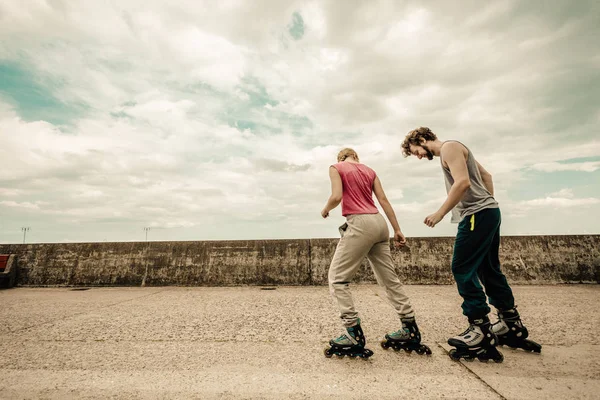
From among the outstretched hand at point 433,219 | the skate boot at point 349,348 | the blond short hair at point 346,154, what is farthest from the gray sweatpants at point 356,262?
the blond short hair at point 346,154

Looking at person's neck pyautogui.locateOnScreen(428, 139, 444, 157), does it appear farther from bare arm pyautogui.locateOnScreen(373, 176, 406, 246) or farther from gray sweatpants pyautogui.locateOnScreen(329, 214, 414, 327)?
gray sweatpants pyautogui.locateOnScreen(329, 214, 414, 327)

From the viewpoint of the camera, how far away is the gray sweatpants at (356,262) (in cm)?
244

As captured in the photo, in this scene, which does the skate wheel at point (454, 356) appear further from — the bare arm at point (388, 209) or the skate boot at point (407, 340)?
the bare arm at point (388, 209)

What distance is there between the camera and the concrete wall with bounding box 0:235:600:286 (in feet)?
20.2

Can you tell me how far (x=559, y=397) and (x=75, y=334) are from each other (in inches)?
149

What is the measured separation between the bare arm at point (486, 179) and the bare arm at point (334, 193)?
49.1 inches

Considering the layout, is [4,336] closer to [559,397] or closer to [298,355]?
[298,355]

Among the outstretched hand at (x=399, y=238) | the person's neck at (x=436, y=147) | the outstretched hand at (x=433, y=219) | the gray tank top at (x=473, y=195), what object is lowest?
the outstretched hand at (x=399, y=238)

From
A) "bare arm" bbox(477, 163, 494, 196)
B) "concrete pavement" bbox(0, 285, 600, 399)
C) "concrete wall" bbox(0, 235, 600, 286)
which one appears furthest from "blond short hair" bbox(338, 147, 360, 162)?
"concrete wall" bbox(0, 235, 600, 286)

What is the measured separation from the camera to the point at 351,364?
2205 millimetres

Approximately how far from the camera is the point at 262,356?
92.4 inches

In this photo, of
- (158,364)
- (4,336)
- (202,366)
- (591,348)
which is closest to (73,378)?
(158,364)

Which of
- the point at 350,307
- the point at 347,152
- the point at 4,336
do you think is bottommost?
the point at 4,336

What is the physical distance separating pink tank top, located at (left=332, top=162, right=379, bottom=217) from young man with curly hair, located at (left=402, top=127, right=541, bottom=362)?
1.60 ft
